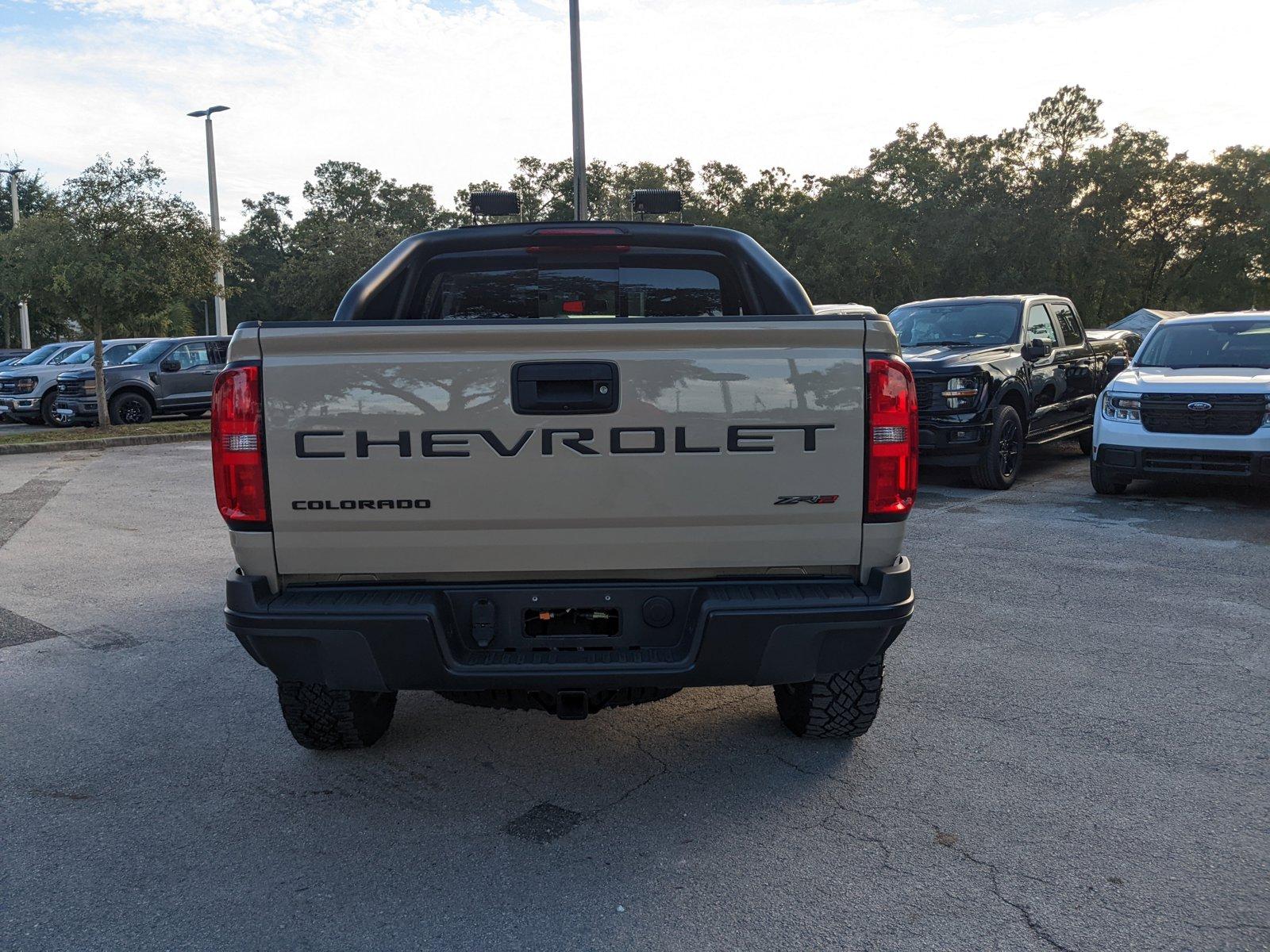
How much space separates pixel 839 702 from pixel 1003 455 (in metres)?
7.28

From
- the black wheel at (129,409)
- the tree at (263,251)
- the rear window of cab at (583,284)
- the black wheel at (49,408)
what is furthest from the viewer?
the tree at (263,251)

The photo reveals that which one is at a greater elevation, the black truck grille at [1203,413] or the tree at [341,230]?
the tree at [341,230]

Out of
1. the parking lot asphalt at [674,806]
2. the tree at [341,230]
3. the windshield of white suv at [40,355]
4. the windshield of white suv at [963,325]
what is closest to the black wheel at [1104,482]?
the windshield of white suv at [963,325]

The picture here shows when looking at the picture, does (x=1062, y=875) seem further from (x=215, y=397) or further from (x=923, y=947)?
(x=215, y=397)

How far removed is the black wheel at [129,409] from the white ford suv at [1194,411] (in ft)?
57.3

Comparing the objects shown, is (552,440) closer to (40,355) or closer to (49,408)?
(49,408)

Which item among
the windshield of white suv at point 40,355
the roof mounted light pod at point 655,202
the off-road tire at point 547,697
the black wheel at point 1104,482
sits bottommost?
the black wheel at point 1104,482

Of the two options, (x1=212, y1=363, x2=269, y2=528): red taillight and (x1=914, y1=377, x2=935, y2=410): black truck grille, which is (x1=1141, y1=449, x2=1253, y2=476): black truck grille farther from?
(x1=212, y1=363, x2=269, y2=528): red taillight

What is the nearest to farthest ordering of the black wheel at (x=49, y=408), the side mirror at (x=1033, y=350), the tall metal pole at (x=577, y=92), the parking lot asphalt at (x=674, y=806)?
the parking lot asphalt at (x=674, y=806), the side mirror at (x=1033, y=350), the tall metal pole at (x=577, y=92), the black wheel at (x=49, y=408)

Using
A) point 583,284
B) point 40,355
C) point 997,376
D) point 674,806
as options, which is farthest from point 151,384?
point 674,806

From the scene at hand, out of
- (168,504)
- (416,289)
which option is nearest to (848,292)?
(168,504)

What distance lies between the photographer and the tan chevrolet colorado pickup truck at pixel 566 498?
3082mm

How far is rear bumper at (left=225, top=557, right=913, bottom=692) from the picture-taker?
10.2 feet

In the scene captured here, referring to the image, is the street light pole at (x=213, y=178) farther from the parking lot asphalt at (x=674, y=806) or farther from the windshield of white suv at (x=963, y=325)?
the parking lot asphalt at (x=674, y=806)
